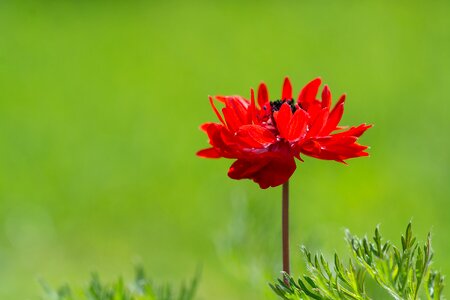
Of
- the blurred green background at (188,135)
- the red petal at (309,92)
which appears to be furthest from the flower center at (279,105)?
the blurred green background at (188,135)

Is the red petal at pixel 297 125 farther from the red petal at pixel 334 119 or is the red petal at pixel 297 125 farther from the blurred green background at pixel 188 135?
the blurred green background at pixel 188 135

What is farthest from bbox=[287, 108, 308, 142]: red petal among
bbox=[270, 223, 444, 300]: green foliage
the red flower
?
bbox=[270, 223, 444, 300]: green foliage

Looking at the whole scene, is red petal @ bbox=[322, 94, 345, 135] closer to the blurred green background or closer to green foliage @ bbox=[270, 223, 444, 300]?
green foliage @ bbox=[270, 223, 444, 300]

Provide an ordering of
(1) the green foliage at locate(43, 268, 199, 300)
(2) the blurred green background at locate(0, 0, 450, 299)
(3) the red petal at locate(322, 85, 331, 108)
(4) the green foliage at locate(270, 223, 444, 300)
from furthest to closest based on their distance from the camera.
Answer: (2) the blurred green background at locate(0, 0, 450, 299), (1) the green foliage at locate(43, 268, 199, 300), (3) the red petal at locate(322, 85, 331, 108), (4) the green foliage at locate(270, 223, 444, 300)

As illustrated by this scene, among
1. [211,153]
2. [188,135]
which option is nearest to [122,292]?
[211,153]

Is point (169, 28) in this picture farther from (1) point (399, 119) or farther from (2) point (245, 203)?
(2) point (245, 203)

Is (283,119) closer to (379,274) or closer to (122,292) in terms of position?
(379,274)

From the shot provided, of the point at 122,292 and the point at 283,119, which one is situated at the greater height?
the point at 283,119
